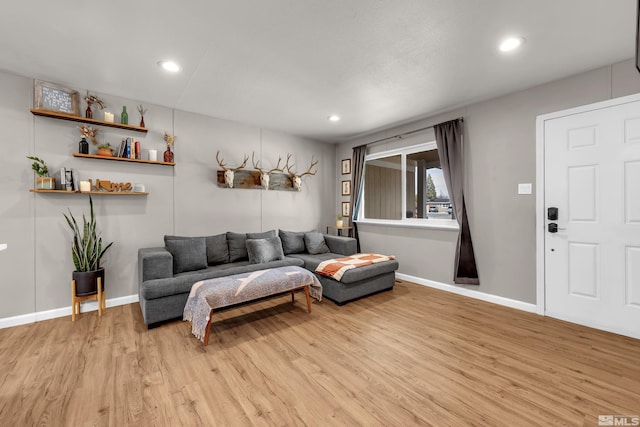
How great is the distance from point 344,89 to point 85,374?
359 cm

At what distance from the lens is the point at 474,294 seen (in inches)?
143

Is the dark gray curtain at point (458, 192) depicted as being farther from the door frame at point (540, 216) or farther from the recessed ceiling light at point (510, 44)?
the recessed ceiling light at point (510, 44)

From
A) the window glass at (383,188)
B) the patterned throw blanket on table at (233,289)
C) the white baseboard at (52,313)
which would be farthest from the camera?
the window glass at (383,188)

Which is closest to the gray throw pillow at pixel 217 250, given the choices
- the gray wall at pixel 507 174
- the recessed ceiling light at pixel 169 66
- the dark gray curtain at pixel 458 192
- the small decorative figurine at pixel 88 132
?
the small decorative figurine at pixel 88 132

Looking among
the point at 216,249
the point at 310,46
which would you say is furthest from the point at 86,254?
the point at 310,46

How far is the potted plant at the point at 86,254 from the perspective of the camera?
2.96 metres

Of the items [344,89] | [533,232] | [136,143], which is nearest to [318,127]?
[344,89]

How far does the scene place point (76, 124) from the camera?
318cm

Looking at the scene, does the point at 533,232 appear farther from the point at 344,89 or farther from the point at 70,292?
the point at 70,292

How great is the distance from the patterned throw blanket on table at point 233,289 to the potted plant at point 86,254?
128cm

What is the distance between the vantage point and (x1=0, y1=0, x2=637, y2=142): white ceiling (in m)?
1.92

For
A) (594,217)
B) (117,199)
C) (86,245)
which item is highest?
(117,199)

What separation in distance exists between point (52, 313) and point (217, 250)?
1849mm

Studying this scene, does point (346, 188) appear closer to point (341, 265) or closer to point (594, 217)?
point (341, 265)
